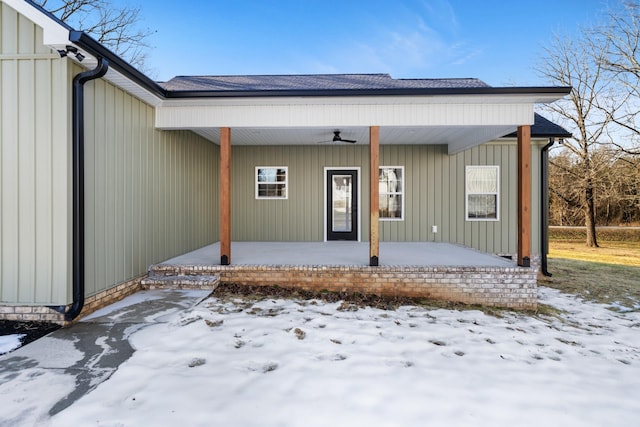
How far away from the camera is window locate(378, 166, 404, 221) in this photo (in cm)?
802

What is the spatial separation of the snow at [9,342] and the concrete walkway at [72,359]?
3.9 inches

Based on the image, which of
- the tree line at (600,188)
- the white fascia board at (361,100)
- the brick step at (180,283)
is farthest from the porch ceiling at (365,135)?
the tree line at (600,188)

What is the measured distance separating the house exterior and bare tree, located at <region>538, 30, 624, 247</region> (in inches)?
315

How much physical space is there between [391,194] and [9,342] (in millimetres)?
6980

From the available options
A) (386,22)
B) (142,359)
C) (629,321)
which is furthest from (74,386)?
(386,22)

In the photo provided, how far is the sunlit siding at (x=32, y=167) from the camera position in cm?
342

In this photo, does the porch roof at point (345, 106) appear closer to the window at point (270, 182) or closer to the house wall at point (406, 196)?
the house wall at point (406, 196)

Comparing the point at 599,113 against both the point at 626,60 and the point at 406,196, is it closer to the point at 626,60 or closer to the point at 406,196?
→ the point at 626,60

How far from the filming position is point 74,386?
2.28m

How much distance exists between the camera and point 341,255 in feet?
19.7

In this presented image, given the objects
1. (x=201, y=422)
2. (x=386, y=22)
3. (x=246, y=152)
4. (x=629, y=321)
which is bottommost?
(x=629, y=321)

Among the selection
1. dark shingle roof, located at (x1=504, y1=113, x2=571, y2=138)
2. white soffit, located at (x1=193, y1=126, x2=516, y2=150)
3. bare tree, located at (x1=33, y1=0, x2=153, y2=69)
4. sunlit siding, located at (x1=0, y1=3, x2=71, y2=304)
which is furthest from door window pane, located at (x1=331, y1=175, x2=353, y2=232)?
bare tree, located at (x1=33, y1=0, x2=153, y2=69)

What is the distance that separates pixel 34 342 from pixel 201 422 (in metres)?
2.15

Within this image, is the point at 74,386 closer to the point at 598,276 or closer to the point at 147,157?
the point at 147,157
